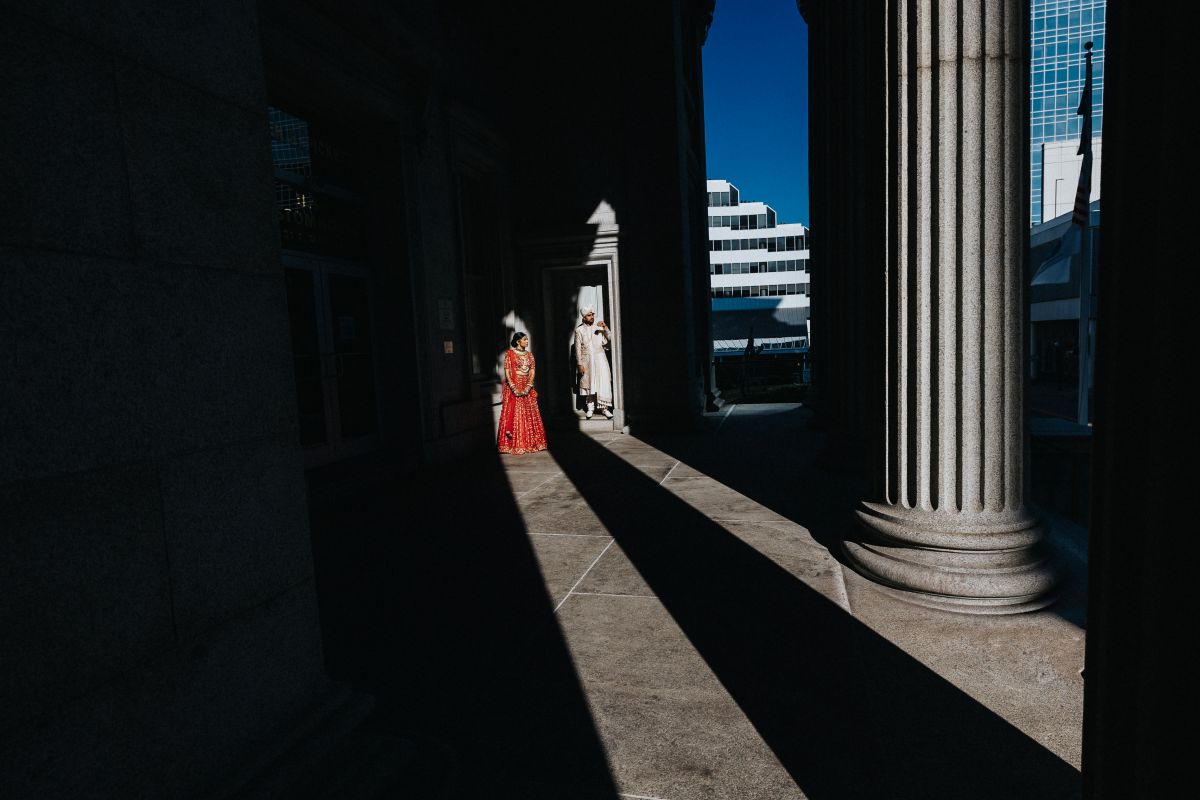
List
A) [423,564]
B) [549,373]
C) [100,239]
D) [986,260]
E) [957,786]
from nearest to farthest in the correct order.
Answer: [100,239]
[957,786]
[986,260]
[423,564]
[549,373]

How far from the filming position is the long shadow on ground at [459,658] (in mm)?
2305

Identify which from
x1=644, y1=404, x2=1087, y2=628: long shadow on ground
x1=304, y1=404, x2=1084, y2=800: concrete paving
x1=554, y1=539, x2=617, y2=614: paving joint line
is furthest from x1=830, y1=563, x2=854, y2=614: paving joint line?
x1=554, y1=539, x2=617, y2=614: paving joint line

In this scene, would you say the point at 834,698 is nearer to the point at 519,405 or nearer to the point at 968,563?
the point at 968,563

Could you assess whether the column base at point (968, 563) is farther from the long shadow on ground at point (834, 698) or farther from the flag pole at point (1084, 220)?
the flag pole at point (1084, 220)

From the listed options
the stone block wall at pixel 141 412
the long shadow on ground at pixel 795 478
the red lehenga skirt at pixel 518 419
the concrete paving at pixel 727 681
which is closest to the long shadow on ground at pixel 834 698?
the concrete paving at pixel 727 681

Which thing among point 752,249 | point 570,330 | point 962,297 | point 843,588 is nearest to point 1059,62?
point 752,249

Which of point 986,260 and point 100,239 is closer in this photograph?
point 100,239

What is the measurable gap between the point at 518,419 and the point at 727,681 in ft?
23.7

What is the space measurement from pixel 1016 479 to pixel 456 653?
10.6 ft

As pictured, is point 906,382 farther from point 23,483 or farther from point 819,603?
point 23,483

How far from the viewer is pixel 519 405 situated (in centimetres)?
976

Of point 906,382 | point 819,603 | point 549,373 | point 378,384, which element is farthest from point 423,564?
point 549,373

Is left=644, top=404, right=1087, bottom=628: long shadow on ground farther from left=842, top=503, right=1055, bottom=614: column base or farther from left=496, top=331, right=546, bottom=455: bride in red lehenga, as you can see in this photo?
left=496, top=331, right=546, bottom=455: bride in red lehenga

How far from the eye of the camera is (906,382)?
3.84 meters
